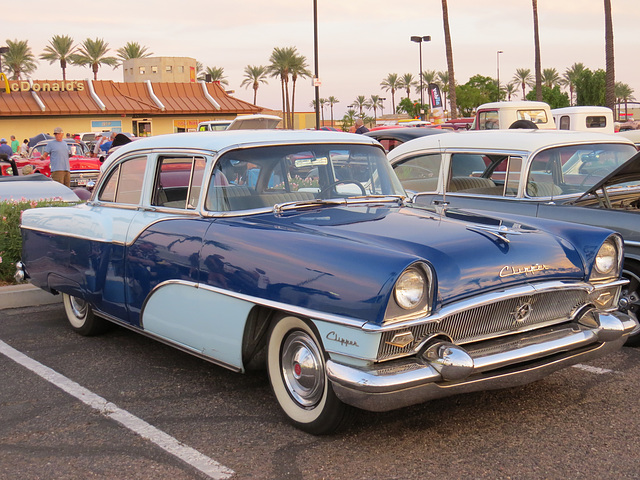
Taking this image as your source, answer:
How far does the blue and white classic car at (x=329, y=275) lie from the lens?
340 centimetres

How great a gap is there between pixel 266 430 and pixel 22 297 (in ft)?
13.4

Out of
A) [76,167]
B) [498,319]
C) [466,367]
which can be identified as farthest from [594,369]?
[76,167]

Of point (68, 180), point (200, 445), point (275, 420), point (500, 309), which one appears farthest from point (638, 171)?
point (68, 180)

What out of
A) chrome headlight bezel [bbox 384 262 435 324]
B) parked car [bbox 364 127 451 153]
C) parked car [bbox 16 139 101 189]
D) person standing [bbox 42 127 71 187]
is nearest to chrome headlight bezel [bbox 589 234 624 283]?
chrome headlight bezel [bbox 384 262 435 324]

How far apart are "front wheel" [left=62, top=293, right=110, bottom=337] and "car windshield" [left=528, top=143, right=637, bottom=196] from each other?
363cm

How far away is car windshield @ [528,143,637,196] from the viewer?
6.43 meters

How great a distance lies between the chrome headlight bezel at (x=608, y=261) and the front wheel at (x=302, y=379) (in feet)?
5.31

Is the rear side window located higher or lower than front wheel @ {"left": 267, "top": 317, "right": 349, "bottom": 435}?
higher

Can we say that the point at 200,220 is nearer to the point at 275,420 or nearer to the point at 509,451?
the point at 275,420

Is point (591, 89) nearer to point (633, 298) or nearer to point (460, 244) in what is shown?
point (633, 298)

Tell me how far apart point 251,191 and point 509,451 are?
210 cm

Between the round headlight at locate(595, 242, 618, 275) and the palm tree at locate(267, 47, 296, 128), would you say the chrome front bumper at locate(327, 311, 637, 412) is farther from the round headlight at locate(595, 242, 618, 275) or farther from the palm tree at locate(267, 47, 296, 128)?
the palm tree at locate(267, 47, 296, 128)

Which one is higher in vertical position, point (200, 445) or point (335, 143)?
point (335, 143)

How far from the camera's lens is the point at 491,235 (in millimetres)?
3951
